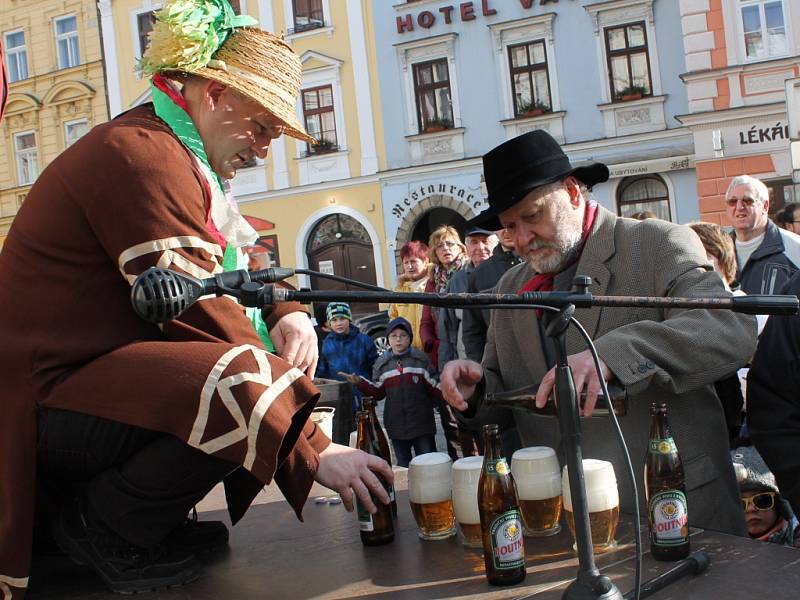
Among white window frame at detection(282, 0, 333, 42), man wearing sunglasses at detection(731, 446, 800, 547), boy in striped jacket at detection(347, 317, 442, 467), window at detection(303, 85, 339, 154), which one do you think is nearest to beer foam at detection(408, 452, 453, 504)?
man wearing sunglasses at detection(731, 446, 800, 547)

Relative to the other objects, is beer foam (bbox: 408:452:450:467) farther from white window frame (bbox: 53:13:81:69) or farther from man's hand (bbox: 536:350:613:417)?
white window frame (bbox: 53:13:81:69)

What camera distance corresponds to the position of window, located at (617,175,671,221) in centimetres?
1562

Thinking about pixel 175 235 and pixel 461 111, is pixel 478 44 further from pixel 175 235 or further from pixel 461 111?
pixel 175 235

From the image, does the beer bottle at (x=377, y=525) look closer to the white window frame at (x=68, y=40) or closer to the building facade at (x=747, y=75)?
the building facade at (x=747, y=75)

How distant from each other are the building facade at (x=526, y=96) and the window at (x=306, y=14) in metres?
1.41

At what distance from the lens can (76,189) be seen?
6.26 ft

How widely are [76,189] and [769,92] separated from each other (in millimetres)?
13780

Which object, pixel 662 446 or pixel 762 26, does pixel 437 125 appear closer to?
pixel 762 26

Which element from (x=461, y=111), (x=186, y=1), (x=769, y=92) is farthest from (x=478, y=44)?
(x=186, y=1)

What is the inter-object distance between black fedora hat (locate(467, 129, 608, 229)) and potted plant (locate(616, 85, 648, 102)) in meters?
14.0

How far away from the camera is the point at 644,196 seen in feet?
51.8

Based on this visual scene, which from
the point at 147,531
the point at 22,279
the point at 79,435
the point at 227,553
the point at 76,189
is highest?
the point at 76,189

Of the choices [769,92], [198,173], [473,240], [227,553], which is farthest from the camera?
[769,92]

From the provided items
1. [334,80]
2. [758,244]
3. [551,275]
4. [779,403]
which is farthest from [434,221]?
[779,403]
